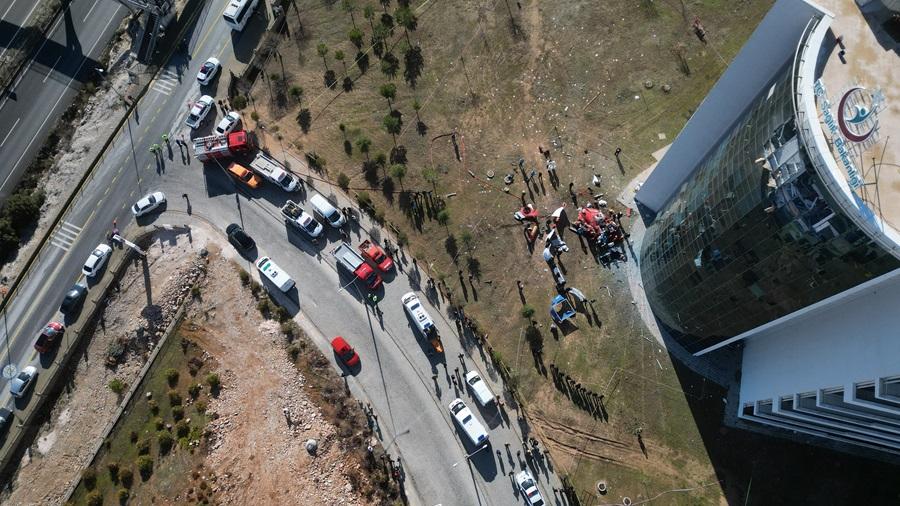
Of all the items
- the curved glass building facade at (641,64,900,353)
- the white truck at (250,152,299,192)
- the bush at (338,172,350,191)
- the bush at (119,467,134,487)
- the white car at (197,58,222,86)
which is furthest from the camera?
the white car at (197,58,222,86)

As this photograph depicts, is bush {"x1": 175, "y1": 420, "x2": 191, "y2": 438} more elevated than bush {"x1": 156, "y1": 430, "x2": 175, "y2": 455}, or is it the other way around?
bush {"x1": 175, "y1": 420, "x2": 191, "y2": 438}

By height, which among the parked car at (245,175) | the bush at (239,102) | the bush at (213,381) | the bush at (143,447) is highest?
the bush at (239,102)

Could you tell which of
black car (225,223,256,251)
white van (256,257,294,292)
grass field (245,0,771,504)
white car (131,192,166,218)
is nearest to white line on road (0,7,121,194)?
white car (131,192,166,218)

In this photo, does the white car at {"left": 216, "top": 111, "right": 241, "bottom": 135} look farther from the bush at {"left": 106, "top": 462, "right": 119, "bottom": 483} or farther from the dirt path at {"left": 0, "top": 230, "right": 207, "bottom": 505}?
the bush at {"left": 106, "top": 462, "right": 119, "bottom": 483}

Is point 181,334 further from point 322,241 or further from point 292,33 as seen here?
point 292,33

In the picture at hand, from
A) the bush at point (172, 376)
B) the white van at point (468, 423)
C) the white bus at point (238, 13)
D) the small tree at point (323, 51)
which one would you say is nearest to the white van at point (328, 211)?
the small tree at point (323, 51)

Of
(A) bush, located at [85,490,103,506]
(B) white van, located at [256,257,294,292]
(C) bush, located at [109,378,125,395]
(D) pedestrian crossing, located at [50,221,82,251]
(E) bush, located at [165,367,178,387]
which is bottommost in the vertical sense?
(A) bush, located at [85,490,103,506]

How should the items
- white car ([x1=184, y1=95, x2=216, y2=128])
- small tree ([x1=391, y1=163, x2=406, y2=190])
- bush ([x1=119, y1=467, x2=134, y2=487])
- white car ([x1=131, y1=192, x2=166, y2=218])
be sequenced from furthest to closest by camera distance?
1. white car ([x1=184, y1=95, x2=216, y2=128])
2. white car ([x1=131, y1=192, x2=166, y2=218])
3. small tree ([x1=391, y1=163, x2=406, y2=190])
4. bush ([x1=119, y1=467, x2=134, y2=487])

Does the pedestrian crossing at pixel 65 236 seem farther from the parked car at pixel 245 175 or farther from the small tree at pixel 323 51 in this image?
the small tree at pixel 323 51
